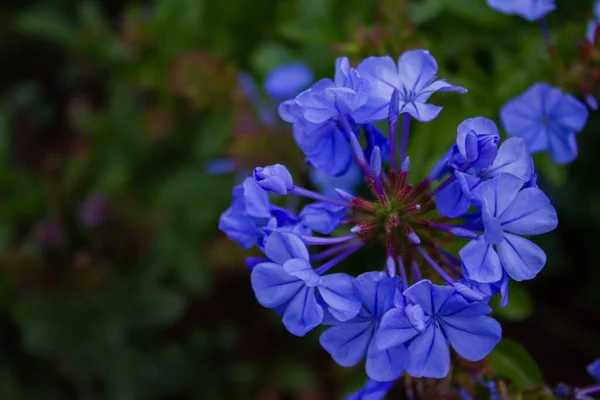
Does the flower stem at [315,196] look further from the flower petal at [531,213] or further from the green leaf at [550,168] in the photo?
the green leaf at [550,168]

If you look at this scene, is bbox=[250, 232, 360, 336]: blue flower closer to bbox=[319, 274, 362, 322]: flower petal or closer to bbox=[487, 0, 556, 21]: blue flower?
bbox=[319, 274, 362, 322]: flower petal

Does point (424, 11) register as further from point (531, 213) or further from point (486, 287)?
point (486, 287)

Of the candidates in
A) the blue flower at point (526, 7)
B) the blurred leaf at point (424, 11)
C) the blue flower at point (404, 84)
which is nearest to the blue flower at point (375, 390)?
the blue flower at point (404, 84)

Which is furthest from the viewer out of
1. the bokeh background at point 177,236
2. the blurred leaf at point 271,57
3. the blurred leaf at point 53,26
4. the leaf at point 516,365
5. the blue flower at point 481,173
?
the blurred leaf at point 53,26

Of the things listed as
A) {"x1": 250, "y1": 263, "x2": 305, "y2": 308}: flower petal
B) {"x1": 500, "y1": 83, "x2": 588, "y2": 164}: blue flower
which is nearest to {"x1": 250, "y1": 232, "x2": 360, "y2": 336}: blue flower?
{"x1": 250, "y1": 263, "x2": 305, "y2": 308}: flower petal

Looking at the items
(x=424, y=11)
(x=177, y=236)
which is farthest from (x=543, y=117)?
(x=177, y=236)

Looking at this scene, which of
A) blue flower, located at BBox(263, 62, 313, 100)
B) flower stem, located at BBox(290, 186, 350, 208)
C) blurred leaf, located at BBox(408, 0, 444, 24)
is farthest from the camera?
blue flower, located at BBox(263, 62, 313, 100)
